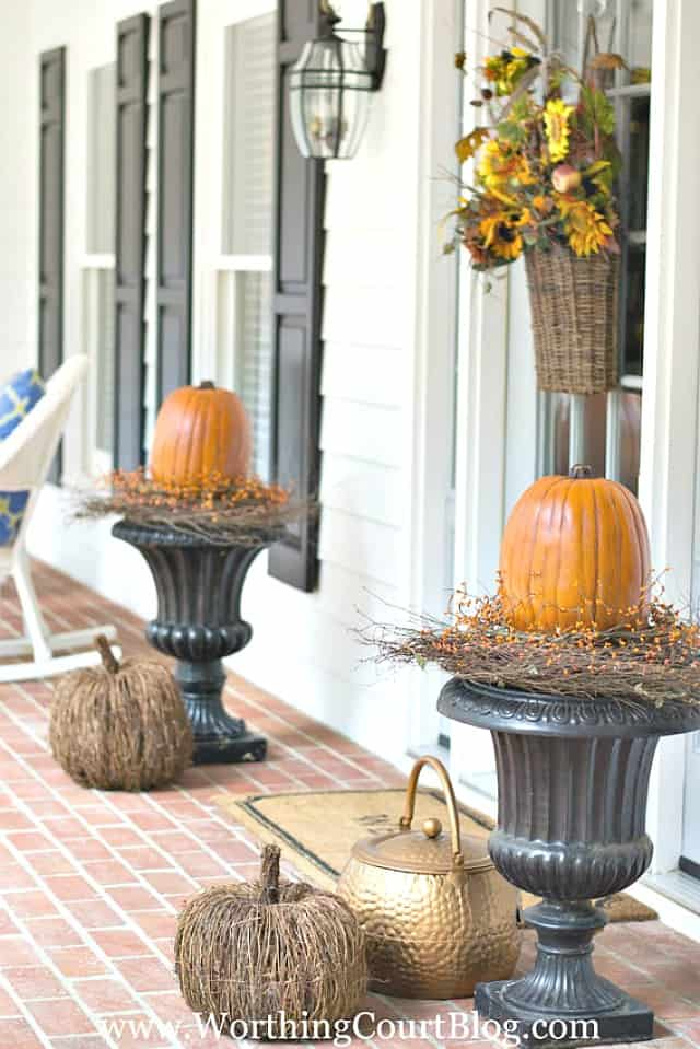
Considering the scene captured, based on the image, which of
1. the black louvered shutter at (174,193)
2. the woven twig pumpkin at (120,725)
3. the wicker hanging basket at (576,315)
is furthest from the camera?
the black louvered shutter at (174,193)

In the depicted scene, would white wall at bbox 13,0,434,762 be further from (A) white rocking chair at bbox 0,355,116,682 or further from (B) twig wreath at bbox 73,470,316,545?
(A) white rocking chair at bbox 0,355,116,682

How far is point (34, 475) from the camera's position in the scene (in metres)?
6.28

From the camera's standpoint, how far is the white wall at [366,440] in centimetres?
514

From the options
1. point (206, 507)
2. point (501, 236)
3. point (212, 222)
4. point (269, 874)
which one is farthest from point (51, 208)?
point (269, 874)

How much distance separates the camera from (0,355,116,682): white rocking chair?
6.16m

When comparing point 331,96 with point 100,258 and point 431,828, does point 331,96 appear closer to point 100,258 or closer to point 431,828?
point 431,828

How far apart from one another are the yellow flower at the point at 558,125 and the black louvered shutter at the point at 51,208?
17.2ft

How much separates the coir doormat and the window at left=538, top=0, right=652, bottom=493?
100 centimetres

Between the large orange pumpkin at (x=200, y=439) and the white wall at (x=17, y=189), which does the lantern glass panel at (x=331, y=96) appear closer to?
the large orange pumpkin at (x=200, y=439)

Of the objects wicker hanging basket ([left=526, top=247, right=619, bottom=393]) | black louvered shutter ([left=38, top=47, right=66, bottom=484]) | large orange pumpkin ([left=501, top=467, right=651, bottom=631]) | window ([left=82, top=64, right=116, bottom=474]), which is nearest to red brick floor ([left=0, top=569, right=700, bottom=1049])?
large orange pumpkin ([left=501, top=467, right=651, bottom=631])

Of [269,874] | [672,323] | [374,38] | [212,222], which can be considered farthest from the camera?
[212,222]

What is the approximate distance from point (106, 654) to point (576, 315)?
5.15 ft

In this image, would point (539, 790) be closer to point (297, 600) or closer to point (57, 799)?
point (57, 799)

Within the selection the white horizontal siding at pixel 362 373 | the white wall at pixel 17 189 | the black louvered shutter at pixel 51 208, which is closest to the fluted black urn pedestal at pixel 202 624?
the white horizontal siding at pixel 362 373
